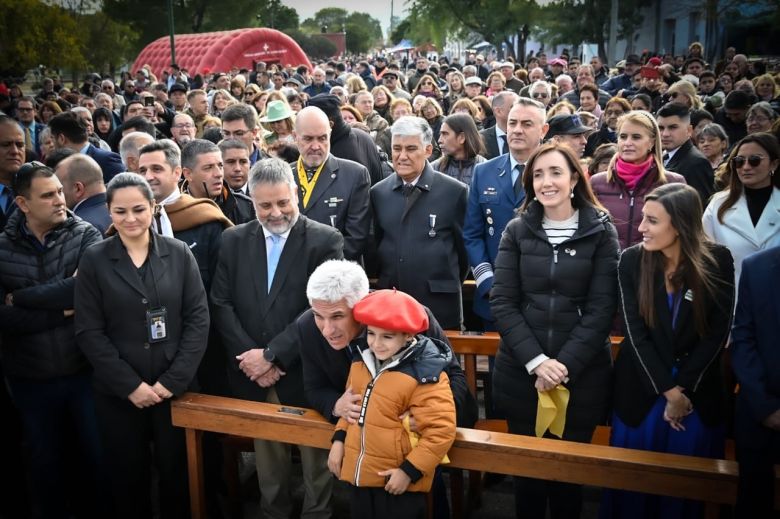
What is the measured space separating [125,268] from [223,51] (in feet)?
113

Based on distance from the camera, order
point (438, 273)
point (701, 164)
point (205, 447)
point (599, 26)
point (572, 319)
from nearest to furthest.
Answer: point (572, 319) → point (205, 447) → point (438, 273) → point (701, 164) → point (599, 26)

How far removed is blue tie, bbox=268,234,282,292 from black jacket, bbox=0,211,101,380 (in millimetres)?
1062

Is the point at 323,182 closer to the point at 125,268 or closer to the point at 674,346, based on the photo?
the point at 125,268

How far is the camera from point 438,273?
15.9ft

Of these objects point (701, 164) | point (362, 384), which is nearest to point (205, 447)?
point (362, 384)

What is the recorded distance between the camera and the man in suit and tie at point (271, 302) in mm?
4023

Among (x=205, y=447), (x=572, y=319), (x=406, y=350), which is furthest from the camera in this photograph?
(x=205, y=447)

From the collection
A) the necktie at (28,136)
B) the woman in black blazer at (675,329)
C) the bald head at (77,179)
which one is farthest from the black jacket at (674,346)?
the necktie at (28,136)

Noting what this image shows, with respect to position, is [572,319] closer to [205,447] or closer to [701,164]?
[205,447]

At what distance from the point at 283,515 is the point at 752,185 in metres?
3.63

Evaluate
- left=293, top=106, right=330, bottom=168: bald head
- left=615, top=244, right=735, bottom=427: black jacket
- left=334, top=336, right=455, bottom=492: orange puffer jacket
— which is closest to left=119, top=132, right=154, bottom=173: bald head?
left=293, top=106, right=330, bottom=168: bald head

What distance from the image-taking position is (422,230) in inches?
192

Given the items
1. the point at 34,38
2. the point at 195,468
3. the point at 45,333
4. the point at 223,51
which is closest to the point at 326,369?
the point at 195,468

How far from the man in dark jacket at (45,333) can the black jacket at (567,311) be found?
243cm
